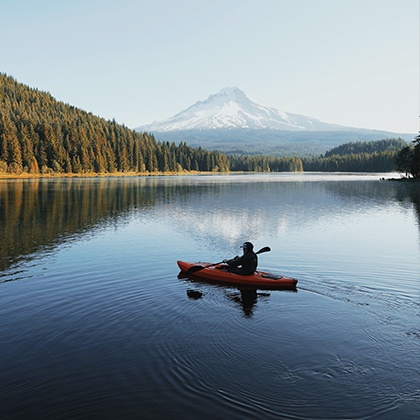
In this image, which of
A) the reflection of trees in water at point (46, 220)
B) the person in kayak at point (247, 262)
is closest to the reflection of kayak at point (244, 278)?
the person in kayak at point (247, 262)

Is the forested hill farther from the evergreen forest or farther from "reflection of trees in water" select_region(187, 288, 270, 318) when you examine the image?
"reflection of trees in water" select_region(187, 288, 270, 318)

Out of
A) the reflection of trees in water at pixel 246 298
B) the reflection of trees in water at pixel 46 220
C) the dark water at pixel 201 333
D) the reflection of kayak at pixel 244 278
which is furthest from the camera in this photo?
the reflection of trees in water at pixel 46 220

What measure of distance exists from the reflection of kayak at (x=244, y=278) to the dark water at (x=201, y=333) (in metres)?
0.61

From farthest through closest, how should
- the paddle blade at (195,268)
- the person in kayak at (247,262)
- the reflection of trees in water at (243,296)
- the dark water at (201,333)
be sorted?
1. the paddle blade at (195,268)
2. the person in kayak at (247,262)
3. the reflection of trees in water at (243,296)
4. the dark water at (201,333)

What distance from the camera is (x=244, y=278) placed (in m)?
19.2

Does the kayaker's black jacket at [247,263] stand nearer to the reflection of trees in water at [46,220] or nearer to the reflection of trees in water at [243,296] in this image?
the reflection of trees in water at [243,296]

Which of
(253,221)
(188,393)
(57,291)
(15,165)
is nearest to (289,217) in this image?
(253,221)

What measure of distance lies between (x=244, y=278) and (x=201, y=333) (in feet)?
20.3

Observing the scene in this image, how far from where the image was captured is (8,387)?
31.8ft

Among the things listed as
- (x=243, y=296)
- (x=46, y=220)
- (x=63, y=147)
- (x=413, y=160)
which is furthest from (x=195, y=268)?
(x=63, y=147)

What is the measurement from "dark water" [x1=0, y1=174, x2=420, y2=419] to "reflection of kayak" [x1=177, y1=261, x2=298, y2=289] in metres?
0.61

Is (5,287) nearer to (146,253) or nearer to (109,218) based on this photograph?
(146,253)

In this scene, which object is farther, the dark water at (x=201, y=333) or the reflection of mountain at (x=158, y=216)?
the reflection of mountain at (x=158, y=216)

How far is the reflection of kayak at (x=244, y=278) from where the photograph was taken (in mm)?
18578
